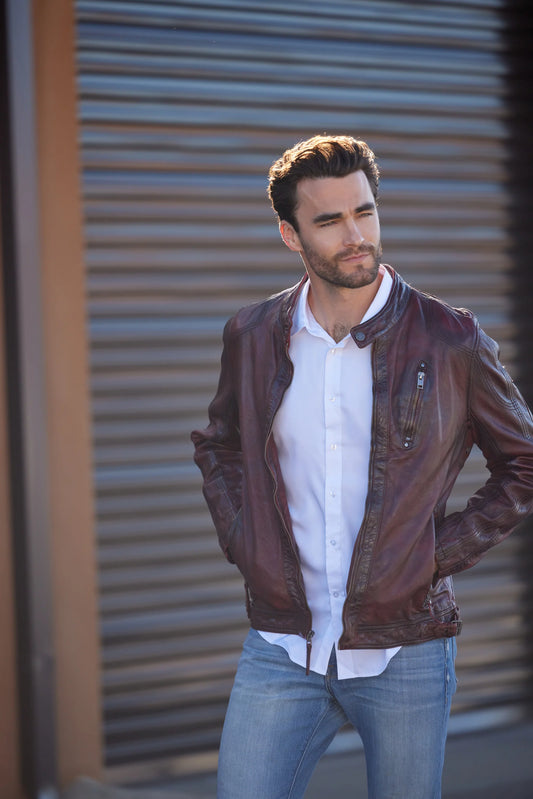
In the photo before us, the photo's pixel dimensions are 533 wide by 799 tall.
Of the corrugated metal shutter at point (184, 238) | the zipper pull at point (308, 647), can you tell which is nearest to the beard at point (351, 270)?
the zipper pull at point (308, 647)

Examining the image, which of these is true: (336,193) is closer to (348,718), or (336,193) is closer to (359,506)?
(359,506)

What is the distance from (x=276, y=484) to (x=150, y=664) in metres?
2.55

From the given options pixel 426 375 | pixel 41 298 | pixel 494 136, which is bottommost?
pixel 426 375

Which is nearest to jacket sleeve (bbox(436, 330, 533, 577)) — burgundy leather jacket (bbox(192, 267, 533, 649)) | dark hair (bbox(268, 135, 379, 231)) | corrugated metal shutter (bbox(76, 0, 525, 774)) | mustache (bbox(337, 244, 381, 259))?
burgundy leather jacket (bbox(192, 267, 533, 649))

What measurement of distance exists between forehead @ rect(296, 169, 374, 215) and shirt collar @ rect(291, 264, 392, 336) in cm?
22

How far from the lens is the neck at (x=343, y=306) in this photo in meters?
2.92

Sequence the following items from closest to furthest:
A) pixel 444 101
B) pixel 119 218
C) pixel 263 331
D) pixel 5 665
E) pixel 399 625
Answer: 1. pixel 399 625
2. pixel 263 331
3. pixel 5 665
4. pixel 119 218
5. pixel 444 101

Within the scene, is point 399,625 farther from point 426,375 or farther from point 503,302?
point 503,302

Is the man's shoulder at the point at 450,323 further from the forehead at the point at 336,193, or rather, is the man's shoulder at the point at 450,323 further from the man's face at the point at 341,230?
the forehead at the point at 336,193

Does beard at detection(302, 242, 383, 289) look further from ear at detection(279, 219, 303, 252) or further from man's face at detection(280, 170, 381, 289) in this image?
ear at detection(279, 219, 303, 252)

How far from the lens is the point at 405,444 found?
8.98 ft

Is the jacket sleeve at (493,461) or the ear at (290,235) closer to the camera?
the jacket sleeve at (493,461)

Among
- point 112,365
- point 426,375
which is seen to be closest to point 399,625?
point 426,375

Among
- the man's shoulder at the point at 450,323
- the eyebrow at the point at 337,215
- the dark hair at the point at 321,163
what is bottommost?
the man's shoulder at the point at 450,323
